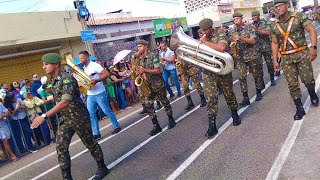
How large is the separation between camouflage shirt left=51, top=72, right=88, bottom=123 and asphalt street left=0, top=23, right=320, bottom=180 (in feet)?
3.55

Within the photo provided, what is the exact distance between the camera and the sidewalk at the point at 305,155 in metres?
3.49

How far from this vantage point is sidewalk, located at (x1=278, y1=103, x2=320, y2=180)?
11.5ft

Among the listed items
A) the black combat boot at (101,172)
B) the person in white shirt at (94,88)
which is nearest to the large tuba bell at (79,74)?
the person in white shirt at (94,88)

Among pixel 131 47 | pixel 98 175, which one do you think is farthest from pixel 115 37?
pixel 98 175

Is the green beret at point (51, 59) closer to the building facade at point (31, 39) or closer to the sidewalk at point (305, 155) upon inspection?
the sidewalk at point (305, 155)

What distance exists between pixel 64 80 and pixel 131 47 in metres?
15.9

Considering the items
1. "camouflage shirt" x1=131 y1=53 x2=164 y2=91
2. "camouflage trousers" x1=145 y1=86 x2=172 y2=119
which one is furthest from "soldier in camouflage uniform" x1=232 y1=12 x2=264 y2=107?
"camouflage shirt" x1=131 y1=53 x2=164 y2=91

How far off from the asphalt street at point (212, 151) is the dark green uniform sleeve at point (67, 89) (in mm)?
1400

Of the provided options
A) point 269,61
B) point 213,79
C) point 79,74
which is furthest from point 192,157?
point 269,61

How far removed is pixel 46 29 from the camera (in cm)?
1561

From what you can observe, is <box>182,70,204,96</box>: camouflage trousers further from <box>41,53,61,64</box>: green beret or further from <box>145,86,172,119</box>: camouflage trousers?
<box>41,53,61,64</box>: green beret

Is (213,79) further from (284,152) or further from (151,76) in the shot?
(284,152)

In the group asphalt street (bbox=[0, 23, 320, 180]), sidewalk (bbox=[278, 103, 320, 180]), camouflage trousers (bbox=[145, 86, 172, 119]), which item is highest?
camouflage trousers (bbox=[145, 86, 172, 119])

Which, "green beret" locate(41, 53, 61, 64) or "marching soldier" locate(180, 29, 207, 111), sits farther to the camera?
"marching soldier" locate(180, 29, 207, 111)
